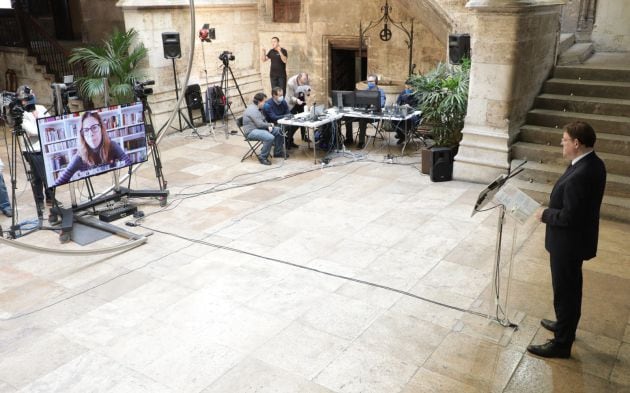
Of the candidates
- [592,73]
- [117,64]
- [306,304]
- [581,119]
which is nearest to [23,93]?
[306,304]

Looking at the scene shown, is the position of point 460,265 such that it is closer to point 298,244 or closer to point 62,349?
point 298,244

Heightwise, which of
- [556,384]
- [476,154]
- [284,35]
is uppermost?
[284,35]

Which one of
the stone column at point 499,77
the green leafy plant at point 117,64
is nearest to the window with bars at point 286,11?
the green leafy plant at point 117,64

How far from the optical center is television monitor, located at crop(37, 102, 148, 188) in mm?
5945

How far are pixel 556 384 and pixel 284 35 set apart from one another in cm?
1103

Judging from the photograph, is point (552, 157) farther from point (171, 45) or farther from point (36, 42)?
point (36, 42)

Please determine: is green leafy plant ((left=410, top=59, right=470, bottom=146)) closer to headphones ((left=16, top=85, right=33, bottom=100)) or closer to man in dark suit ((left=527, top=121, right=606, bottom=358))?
man in dark suit ((left=527, top=121, right=606, bottom=358))

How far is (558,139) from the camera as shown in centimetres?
758

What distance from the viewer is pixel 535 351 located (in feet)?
13.2

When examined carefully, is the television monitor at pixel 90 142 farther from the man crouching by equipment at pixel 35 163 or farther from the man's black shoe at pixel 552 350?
the man's black shoe at pixel 552 350

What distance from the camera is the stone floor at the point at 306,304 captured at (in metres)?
3.90

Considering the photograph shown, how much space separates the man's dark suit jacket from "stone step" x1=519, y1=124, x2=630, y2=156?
13.1 feet

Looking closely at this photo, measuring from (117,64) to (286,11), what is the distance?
14.4 ft

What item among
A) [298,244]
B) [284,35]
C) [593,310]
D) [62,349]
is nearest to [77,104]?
[284,35]
